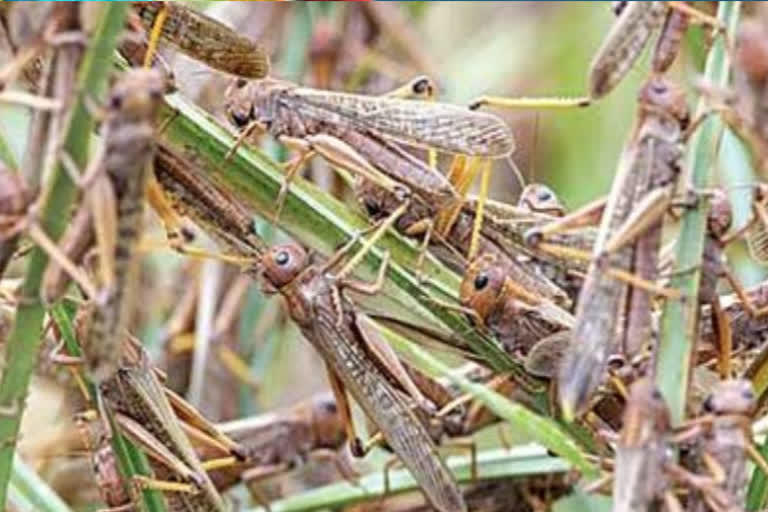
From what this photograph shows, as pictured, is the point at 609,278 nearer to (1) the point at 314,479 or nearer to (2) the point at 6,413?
(2) the point at 6,413

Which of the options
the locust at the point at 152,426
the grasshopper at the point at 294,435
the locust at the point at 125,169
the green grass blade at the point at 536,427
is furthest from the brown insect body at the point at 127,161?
the grasshopper at the point at 294,435

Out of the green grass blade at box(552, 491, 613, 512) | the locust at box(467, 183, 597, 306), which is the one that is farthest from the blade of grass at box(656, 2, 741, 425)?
the green grass blade at box(552, 491, 613, 512)

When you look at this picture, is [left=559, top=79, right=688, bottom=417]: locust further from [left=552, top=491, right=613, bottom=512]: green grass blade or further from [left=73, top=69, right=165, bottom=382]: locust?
[left=552, top=491, right=613, bottom=512]: green grass blade

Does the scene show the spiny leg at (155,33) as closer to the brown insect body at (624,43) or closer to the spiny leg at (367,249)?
the spiny leg at (367,249)

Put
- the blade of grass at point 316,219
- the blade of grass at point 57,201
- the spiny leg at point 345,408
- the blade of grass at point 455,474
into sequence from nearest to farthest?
the blade of grass at point 57,201 < the blade of grass at point 316,219 < the spiny leg at point 345,408 < the blade of grass at point 455,474

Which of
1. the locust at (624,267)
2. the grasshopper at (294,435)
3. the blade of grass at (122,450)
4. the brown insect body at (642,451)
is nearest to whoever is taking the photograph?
the brown insect body at (642,451)

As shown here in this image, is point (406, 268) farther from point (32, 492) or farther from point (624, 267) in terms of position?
point (32, 492)

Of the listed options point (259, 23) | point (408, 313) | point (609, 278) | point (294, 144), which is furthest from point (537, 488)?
point (259, 23)
